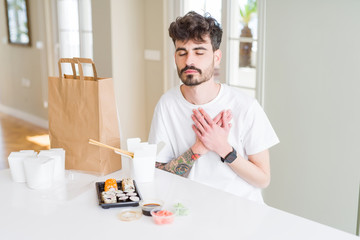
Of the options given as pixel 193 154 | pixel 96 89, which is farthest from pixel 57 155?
pixel 193 154

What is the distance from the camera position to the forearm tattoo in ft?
5.58

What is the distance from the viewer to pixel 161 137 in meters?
1.84

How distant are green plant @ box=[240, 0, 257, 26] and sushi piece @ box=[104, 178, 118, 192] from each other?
6.32ft

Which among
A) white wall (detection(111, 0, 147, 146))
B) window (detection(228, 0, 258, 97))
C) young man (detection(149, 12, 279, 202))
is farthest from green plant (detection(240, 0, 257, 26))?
young man (detection(149, 12, 279, 202))

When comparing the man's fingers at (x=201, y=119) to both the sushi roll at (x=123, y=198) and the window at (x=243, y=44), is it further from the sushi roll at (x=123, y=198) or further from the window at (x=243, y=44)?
the window at (x=243, y=44)

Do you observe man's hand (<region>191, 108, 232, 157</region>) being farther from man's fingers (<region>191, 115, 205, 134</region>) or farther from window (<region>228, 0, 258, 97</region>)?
window (<region>228, 0, 258, 97</region>)

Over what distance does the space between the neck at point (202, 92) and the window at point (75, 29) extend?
2.91 metres

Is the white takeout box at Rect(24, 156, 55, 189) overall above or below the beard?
below

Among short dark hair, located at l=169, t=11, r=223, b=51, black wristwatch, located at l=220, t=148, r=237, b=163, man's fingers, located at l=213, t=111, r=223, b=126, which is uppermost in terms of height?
short dark hair, located at l=169, t=11, r=223, b=51

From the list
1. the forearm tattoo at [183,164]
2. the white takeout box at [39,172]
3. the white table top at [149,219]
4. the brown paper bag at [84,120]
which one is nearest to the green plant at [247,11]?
the forearm tattoo at [183,164]

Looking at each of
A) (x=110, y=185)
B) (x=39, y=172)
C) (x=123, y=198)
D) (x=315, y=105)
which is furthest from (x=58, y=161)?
(x=315, y=105)

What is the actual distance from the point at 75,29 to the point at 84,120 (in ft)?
11.3

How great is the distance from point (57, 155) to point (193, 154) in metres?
0.51

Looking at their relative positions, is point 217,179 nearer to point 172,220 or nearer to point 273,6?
point 172,220
